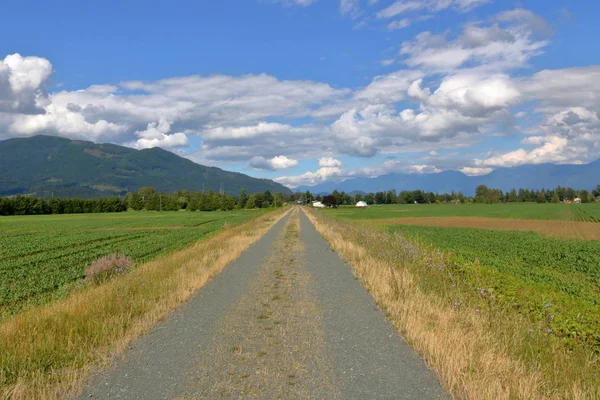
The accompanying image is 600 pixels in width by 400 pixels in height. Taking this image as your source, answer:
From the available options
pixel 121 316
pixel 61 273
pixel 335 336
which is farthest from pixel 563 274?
pixel 61 273

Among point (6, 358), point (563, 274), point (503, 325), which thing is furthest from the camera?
point (563, 274)

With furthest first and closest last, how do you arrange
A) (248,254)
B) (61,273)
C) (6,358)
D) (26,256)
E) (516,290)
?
(26,256)
(248,254)
(61,273)
(516,290)
(6,358)

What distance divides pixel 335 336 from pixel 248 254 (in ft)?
40.5

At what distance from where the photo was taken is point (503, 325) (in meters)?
6.46

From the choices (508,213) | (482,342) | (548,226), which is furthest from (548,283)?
(508,213)

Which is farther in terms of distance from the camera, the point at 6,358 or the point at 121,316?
the point at 121,316

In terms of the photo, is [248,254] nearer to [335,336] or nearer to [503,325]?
[335,336]

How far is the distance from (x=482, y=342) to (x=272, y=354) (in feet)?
10.8

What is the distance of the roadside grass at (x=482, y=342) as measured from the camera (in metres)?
4.55

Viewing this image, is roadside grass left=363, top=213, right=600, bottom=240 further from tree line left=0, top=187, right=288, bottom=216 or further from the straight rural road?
tree line left=0, top=187, right=288, bottom=216

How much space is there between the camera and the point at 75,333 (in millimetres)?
6277

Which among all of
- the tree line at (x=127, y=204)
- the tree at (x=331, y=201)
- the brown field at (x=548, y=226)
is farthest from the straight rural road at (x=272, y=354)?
the tree at (x=331, y=201)

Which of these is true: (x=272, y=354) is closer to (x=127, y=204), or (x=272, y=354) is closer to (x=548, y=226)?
(x=548, y=226)

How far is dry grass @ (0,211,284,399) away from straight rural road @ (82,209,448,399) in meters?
0.34
